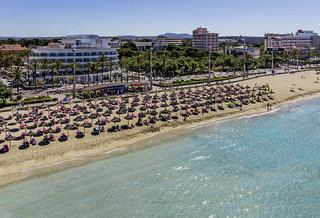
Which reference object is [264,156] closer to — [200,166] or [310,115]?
[200,166]

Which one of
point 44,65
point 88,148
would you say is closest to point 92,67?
point 44,65

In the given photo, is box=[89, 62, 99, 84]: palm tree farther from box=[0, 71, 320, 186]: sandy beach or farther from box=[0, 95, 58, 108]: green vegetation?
box=[0, 71, 320, 186]: sandy beach

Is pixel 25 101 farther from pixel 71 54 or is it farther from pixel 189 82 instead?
pixel 189 82

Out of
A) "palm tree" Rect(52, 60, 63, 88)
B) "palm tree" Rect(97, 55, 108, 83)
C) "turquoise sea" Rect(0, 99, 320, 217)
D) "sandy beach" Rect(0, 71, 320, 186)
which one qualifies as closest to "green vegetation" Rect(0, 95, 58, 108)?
"palm tree" Rect(52, 60, 63, 88)

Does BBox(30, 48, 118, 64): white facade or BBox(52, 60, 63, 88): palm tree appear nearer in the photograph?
BBox(52, 60, 63, 88): palm tree

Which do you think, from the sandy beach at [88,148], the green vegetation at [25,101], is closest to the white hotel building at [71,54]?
the green vegetation at [25,101]

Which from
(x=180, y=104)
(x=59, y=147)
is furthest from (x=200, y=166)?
(x=180, y=104)

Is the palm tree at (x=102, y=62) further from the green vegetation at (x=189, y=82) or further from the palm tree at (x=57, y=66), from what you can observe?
the green vegetation at (x=189, y=82)

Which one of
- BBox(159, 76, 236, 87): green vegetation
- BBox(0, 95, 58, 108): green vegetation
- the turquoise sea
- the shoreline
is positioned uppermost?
BBox(159, 76, 236, 87): green vegetation
